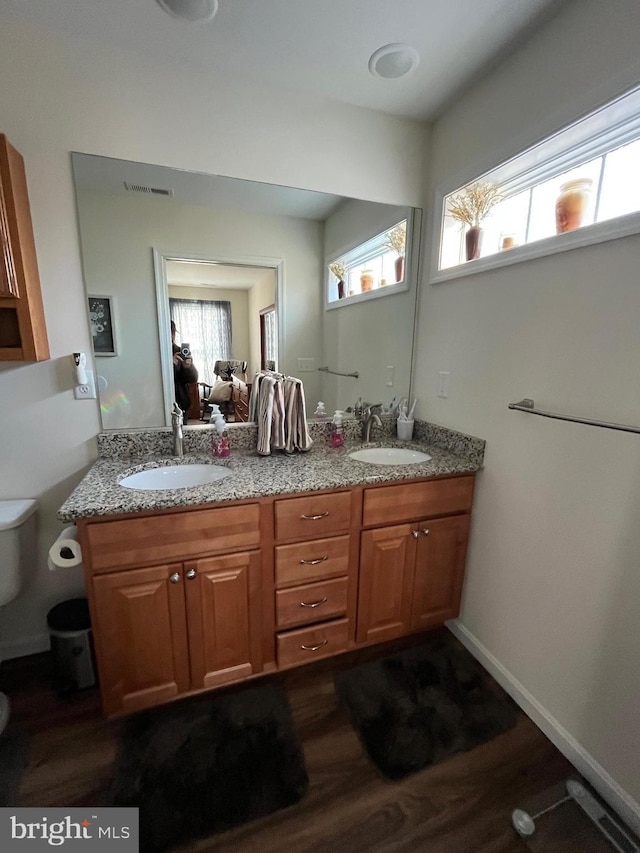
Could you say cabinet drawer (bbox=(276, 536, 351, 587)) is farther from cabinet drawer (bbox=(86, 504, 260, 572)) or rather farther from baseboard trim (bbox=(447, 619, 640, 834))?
baseboard trim (bbox=(447, 619, 640, 834))

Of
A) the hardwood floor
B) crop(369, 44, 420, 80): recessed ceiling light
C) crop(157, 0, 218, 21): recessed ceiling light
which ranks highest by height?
crop(369, 44, 420, 80): recessed ceiling light

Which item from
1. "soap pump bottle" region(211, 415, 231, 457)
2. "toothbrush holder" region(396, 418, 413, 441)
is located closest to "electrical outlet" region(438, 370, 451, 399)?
"toothbrush holder" region(396, 418, 413, 441)

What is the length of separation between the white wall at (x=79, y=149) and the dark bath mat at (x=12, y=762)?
0.43 m

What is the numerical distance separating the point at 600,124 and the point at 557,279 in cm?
47

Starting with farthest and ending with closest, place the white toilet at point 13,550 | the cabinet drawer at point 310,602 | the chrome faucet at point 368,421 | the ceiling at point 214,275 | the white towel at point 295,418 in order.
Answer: the chrome faucet at point 368,421
the white towel at point 295,418
the ceiling at point 214,275
the cabinet drawer at point 310,602
the white toilet at point 13,550

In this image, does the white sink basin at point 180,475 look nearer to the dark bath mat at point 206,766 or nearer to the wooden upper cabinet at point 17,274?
the wooden upper cabinet at point 17,274

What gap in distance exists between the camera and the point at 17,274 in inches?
50.4

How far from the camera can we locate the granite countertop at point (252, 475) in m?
1.24

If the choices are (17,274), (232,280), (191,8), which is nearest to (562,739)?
(232,280)

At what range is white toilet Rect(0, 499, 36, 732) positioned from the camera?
1.40 m

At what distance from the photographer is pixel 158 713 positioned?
1438 millimetres

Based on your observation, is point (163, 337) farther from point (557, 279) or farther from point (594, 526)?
point (594, 526)

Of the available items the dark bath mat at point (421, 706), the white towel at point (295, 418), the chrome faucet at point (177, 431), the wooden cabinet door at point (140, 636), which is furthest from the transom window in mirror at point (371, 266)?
the dark bath mat at point (421, 706)

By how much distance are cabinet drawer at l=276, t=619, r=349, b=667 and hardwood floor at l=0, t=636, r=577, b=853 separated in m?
0.16
